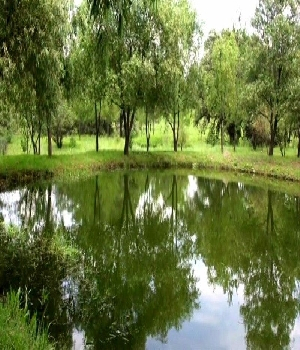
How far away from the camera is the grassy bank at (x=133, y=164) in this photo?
24.1m

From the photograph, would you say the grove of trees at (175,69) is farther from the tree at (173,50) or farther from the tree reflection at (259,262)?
the tree reflection at (259,262)

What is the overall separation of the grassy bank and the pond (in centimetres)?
421

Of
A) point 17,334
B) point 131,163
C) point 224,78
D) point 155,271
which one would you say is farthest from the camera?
point 224,78

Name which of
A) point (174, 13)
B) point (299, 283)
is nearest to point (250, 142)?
point (174, 13)

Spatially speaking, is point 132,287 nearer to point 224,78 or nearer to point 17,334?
point 17,334

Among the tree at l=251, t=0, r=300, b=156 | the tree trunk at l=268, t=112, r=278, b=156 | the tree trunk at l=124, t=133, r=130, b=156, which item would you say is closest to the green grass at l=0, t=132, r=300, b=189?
the tree trunk at l=124, t=133, r=130, b=156

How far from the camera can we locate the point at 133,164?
3284 centimetres

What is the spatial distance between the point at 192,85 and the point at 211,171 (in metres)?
7.25

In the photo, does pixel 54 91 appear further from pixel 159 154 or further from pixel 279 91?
pixel 279 91

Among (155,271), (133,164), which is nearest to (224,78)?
(133,164)

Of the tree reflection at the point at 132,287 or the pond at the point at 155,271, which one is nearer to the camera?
the tree reflection at the point at 132,287

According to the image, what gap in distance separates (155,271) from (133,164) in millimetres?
22170

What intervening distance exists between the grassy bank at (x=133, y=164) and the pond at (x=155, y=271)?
166 inches

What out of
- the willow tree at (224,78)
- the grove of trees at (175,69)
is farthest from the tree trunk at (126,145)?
the willow tree at (224,78)
